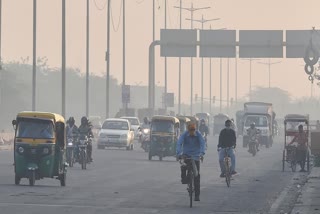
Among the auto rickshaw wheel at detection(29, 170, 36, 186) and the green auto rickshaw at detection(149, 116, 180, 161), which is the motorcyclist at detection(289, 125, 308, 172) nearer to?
the green auto rickshaw at detection(149, 116, 180, 161)

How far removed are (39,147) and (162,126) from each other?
24.9 metres

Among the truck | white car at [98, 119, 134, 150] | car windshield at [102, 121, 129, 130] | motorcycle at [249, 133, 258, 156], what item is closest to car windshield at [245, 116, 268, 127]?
the truck

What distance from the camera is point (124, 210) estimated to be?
26.0 m

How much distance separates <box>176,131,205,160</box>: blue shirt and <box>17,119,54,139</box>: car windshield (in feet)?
20.5

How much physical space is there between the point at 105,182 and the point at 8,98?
126649mm

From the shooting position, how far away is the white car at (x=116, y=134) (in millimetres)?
71750

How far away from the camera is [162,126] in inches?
2325

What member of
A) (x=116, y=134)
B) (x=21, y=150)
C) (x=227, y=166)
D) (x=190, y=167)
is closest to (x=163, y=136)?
(x=116, y=134)

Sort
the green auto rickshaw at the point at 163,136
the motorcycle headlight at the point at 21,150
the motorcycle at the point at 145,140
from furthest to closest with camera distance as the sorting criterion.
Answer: the motorcycle at the point at 145,140 → the green auto rickshaw at the point at 163,136 → the motorcycle headlight at the point at 21,150

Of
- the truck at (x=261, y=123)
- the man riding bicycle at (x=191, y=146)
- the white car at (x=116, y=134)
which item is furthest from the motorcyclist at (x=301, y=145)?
the truck at (x=261, y=123)

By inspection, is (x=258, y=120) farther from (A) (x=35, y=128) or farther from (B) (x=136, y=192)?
(B) (x=136, y=192)

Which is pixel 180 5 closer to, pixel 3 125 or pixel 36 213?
pixel 3 125

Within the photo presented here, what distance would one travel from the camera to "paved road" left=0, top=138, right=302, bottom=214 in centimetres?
2680

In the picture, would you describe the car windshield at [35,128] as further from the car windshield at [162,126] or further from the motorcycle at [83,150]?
the car windshield at [162,126]
